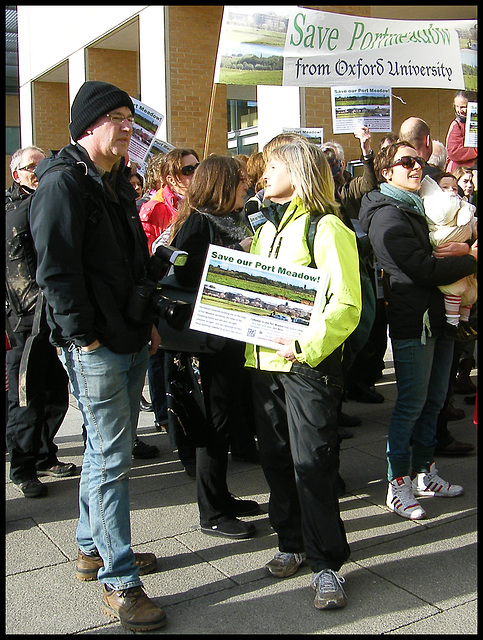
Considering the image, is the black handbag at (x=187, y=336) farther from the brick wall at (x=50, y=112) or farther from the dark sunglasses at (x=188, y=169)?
the brick wall at (x=50, y=112)

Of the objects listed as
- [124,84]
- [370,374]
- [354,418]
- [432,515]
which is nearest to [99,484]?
[432,515]

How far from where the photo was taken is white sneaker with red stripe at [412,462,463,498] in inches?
161

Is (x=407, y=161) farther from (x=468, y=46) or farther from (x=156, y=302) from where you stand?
(x=468, y=46)

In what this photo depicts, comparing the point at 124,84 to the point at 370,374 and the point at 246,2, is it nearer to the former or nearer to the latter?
the point at 246,2

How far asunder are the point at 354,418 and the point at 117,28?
10536 millimetres

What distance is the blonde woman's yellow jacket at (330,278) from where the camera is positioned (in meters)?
2.84

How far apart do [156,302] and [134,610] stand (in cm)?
125

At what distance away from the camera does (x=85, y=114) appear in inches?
114

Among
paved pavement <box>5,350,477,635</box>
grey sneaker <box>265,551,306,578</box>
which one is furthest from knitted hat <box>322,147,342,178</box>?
grey sneaker <box>265,551,306,578</box>

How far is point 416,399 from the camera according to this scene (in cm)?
383

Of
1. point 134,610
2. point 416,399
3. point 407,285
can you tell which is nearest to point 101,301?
point 134,610

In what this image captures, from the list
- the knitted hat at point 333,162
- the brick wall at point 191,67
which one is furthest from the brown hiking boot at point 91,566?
the brick wall at point 191,67

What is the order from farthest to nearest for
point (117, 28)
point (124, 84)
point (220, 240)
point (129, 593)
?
1. point (124, 84)
2. point (117, 28)
3. point (220, 240)
4. point (129, 593)

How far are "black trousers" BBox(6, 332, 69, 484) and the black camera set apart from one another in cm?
128
